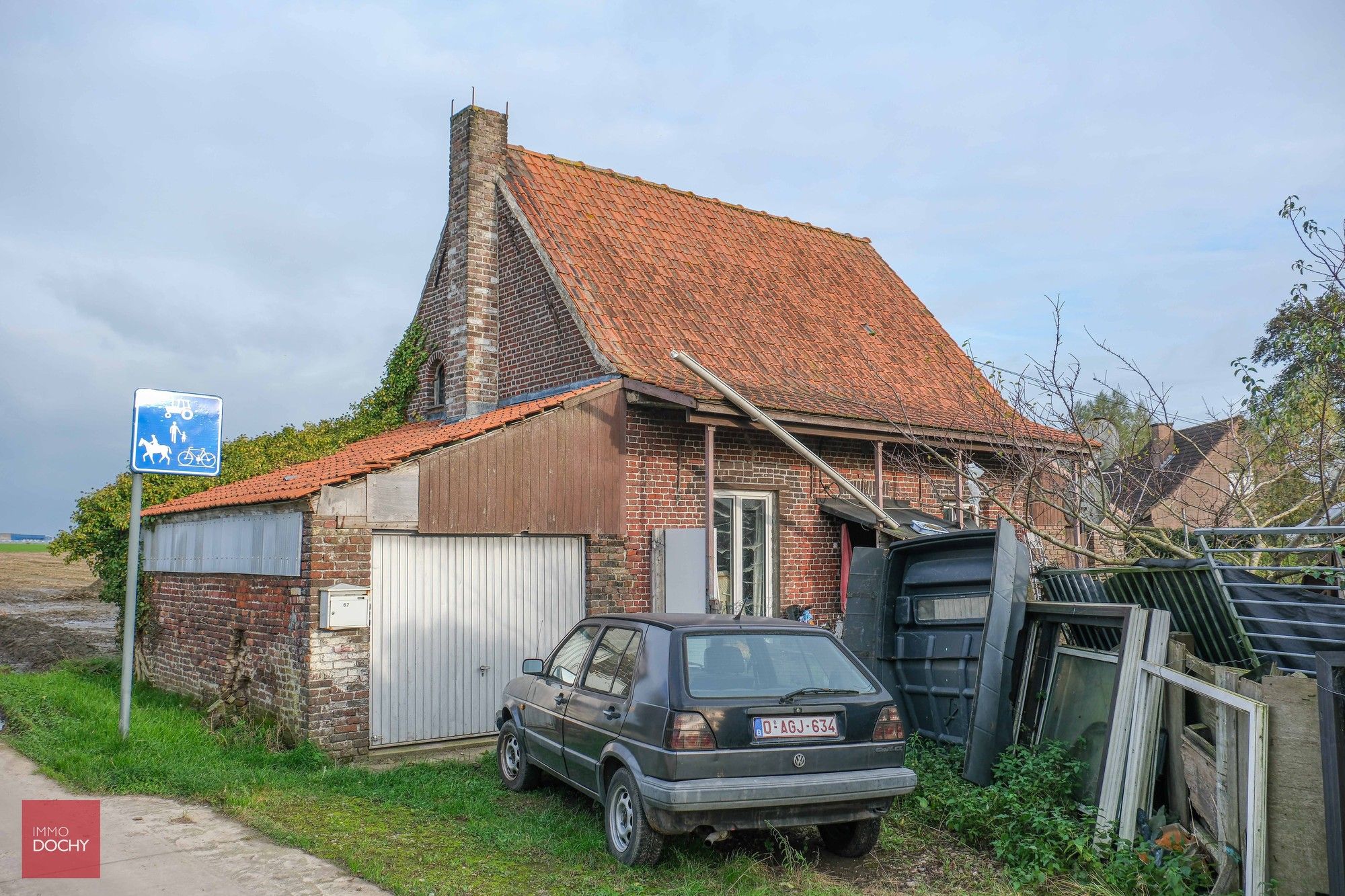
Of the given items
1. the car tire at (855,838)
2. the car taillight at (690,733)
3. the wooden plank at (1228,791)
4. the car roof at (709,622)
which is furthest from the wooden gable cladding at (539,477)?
the wooden plank at (1228,791)

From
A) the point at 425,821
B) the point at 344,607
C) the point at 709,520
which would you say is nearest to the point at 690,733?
the point at 425,821

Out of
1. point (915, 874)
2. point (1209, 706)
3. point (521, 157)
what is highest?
point (521, 157)

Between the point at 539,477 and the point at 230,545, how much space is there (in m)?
3.40

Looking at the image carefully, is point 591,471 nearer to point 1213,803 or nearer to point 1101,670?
point 1101,670

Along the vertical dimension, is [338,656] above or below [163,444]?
below

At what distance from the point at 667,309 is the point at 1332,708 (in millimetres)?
9706

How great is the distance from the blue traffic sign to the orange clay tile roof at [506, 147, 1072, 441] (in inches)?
165

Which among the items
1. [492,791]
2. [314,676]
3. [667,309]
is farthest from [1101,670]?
[667,309]

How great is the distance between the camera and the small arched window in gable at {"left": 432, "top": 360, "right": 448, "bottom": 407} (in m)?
14.8

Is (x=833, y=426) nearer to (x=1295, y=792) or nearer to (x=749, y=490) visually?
(x=749, y=490)

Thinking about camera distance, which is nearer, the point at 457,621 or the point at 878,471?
the point at 457,621

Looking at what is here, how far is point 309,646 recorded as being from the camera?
878 cm

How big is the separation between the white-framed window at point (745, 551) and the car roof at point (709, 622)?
5.28m

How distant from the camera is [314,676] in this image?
8.78 metres
